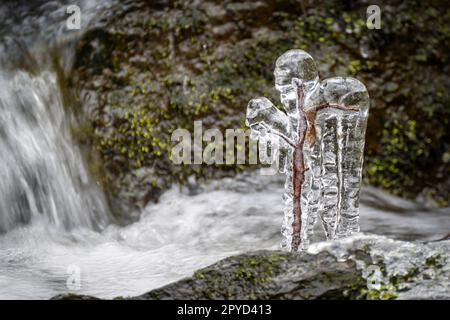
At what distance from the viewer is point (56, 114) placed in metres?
6.61

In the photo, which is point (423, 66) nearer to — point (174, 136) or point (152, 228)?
point (174, 136)

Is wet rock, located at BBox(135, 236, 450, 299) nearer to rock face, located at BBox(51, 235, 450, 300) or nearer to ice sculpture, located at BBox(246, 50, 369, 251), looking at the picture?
rock face, located at BBox(51, 235, 450, 300)

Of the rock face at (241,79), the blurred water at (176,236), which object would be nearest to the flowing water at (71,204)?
the blurred water at (176,236)

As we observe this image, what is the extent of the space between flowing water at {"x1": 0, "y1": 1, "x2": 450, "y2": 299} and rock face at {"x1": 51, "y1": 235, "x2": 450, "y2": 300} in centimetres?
168

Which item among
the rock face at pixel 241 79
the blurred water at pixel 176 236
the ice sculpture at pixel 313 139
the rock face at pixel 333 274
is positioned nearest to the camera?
the rock face at pixel 333 274

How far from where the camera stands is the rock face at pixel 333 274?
3.53m

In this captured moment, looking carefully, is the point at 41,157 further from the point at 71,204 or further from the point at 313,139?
the point at 313,139

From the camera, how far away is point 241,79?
639 cm

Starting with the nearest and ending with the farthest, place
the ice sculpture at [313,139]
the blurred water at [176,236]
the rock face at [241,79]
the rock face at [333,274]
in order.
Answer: the rock face at [333,274] < the ice sculpture at [313,139] < the blurred water at [176,236] < the rock face at [241,79]

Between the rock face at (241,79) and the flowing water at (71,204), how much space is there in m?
0.22

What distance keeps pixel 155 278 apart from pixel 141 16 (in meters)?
3.07

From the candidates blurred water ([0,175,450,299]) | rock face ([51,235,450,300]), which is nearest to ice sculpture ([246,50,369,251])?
rock face ([51,235,450,300])

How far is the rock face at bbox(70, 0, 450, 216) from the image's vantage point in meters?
6.34

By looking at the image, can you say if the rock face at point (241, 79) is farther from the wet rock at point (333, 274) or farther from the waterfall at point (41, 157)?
the wet rock at point (333, 274)
